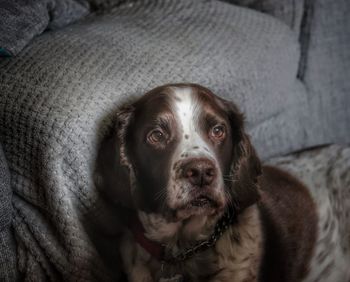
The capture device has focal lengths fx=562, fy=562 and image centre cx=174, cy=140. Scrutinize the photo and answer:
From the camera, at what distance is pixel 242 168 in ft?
5.42

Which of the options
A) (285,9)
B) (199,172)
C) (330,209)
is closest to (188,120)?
(199,172)

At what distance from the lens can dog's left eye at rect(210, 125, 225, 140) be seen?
62.2 inches

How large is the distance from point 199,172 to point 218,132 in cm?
21

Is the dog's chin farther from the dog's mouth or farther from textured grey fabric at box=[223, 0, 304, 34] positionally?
textured grey fabric at box=[223, 0, 304, 34]

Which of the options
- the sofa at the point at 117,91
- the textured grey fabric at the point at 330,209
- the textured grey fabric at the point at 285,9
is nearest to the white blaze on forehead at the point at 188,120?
the sofa at the point at 117,91

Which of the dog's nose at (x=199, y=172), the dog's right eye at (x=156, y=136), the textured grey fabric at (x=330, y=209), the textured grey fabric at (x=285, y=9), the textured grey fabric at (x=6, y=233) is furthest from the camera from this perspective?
the textured grey fabric at (x=285, y=9)

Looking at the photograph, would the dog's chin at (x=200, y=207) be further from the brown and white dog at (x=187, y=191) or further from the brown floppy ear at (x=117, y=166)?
the brown floppy ear at (x=117, y=166)

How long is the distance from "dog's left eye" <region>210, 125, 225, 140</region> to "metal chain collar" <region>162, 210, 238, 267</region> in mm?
229

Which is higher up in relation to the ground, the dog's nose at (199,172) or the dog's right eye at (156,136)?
the dog's right eye at (156,136)

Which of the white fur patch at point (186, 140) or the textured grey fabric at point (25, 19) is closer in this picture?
the white fur patch at point (186, 140)

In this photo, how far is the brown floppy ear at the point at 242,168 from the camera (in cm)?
163

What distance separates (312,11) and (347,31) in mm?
188

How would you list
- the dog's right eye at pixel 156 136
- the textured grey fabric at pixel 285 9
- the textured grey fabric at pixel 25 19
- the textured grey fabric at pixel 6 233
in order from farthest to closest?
the textured grey fabric at pixel 285 9
the textured grey fabric at pixel 25 19
the textured grey fabric at pixel 6 233
the dog's right eye at pixel 156 136

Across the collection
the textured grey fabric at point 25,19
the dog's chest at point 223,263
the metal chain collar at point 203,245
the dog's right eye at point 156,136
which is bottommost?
the dog's chest at point 223,263
